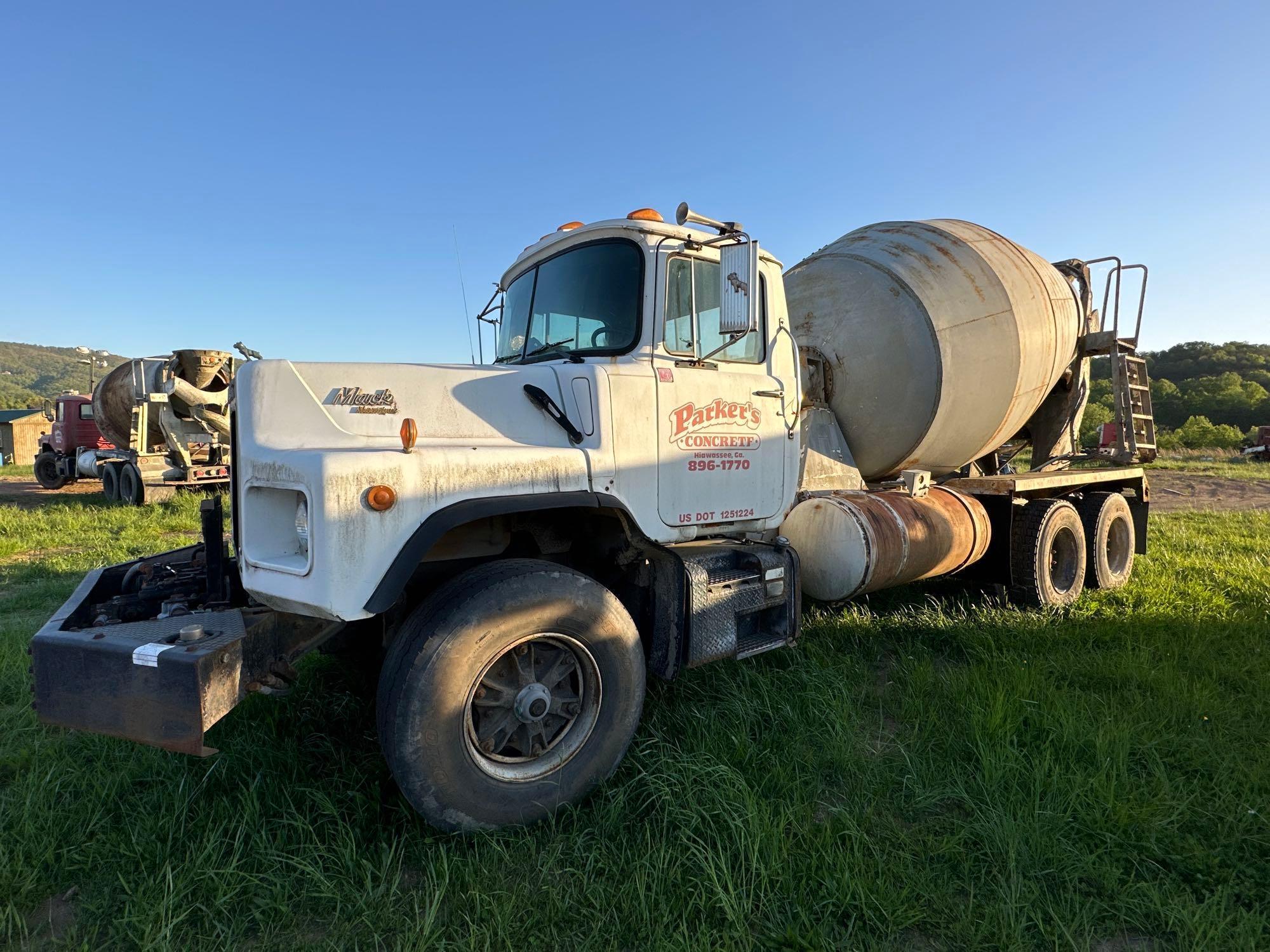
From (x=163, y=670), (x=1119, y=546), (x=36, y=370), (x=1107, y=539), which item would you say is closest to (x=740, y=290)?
(x=163, y=670)

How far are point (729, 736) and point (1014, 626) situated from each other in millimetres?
2866

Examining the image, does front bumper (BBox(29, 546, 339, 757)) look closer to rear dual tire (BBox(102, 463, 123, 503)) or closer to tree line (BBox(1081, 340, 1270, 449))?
tree line (BBox(1081, 340, 1270, 449))

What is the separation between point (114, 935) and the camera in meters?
2.30

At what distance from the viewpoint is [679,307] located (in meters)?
3.62

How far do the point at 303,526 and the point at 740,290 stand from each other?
2.10 metres

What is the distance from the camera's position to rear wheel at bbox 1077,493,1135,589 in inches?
259

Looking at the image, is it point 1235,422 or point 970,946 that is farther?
point 1235,422

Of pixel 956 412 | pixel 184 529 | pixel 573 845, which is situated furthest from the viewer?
pixel 184 529

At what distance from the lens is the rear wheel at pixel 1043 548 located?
5863mm

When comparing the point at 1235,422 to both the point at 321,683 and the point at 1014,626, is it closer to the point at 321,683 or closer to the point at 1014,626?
the point at 1014,626

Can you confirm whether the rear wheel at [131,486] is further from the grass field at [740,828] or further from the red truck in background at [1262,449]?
the red truck in background at [1262,449]

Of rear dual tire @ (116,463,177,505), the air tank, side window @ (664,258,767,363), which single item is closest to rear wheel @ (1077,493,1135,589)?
the air tank

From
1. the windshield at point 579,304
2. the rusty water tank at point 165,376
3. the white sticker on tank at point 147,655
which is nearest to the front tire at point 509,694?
the white sticker on tank at point 147,655

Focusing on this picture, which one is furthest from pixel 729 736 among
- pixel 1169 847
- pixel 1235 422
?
pixel 1235 422
